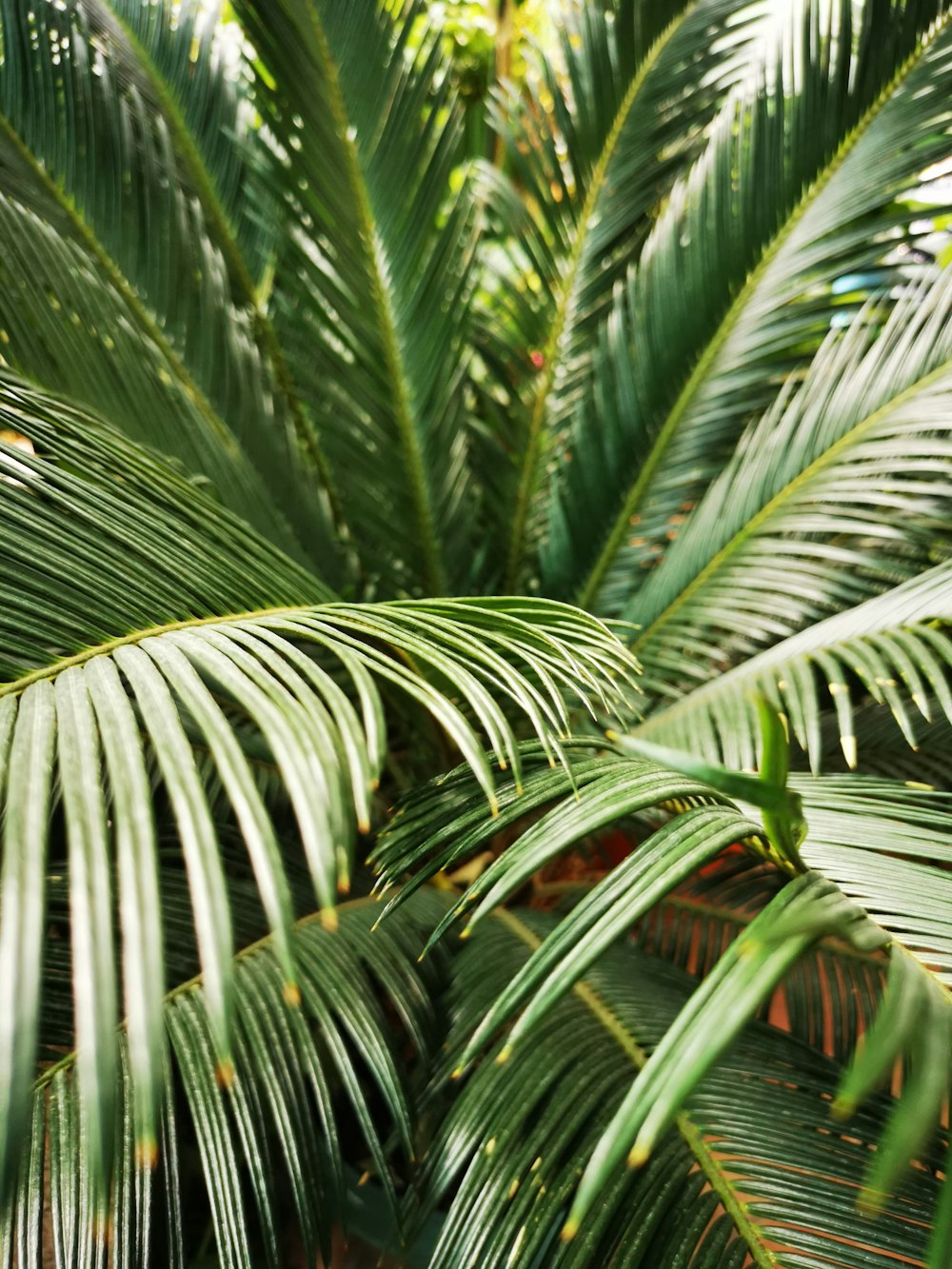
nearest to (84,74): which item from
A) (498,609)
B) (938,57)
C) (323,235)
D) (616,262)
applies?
(323,235)

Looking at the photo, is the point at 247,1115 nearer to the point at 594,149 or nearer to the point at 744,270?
the point at 744,270

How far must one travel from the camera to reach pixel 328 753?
286 millimetres

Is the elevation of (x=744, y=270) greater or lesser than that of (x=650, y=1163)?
greater

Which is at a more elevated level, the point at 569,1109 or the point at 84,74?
the point at 84,74

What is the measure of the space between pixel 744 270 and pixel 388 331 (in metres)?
0.42

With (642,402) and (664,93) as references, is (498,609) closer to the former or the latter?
(642,402)

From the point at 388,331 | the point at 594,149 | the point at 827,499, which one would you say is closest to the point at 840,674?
the point at 827,499

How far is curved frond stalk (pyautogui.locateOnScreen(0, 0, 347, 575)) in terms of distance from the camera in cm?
70

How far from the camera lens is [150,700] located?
315 mm

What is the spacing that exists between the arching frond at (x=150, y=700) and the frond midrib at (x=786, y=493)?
0.38m

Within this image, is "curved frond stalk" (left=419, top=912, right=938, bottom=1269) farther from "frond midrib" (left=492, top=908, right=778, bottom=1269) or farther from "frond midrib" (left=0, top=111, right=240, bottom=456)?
"frond midrib" (left=0, top=111, right=240, bottom=456)

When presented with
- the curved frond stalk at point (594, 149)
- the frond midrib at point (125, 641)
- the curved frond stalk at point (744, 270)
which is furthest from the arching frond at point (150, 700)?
the curved frond stalk at point (594, 149)

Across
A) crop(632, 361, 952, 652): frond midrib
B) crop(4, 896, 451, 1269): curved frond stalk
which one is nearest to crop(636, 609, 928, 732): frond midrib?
crop(632, 361, 952, 652): frond midrib

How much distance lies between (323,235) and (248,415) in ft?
0.73
